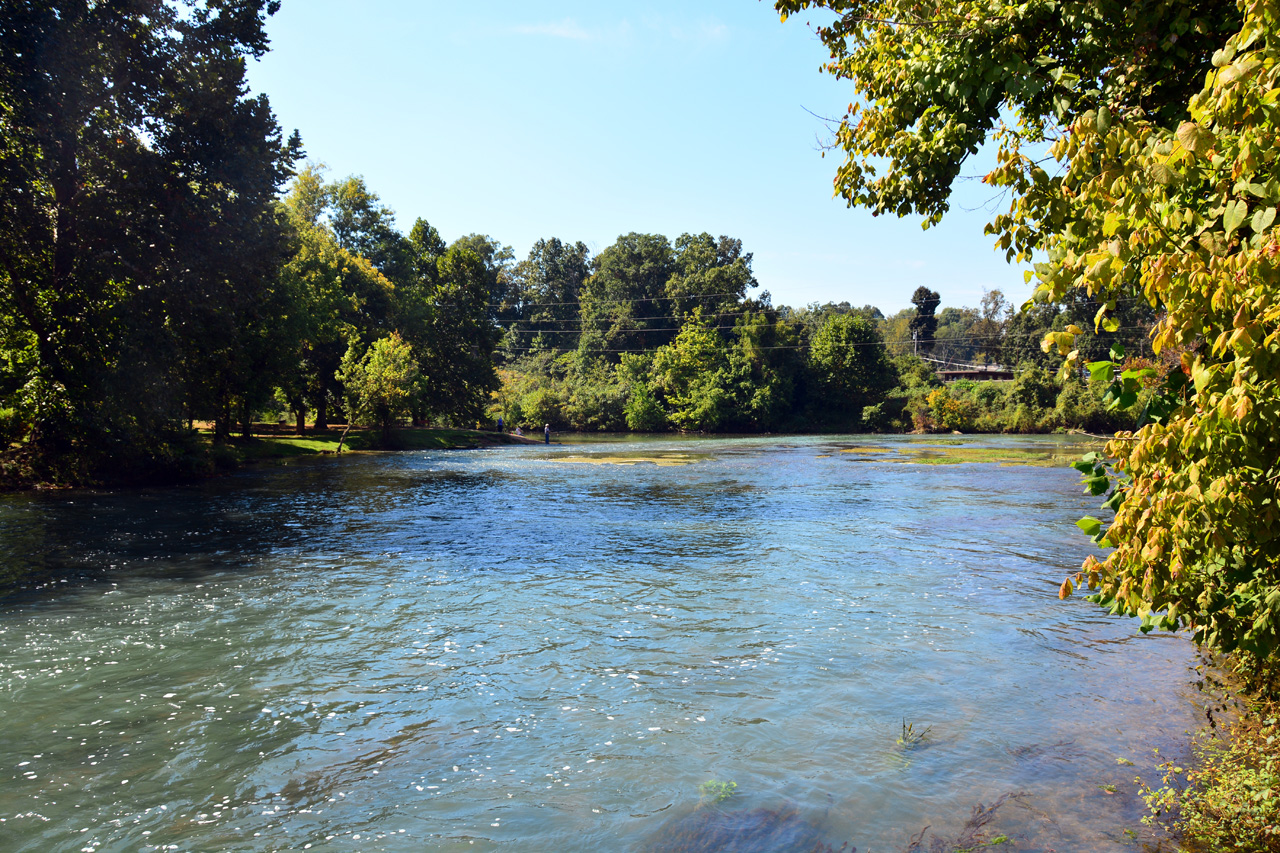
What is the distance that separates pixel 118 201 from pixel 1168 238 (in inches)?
1381

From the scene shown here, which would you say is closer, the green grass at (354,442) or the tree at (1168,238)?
the tree at (1168,238)

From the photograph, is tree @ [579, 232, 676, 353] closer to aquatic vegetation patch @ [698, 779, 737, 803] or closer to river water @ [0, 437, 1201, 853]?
river water @ [0, 437, 1201, 853]

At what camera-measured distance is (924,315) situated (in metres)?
134

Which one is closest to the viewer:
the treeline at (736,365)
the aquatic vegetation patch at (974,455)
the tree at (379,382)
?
the aquatic vegetation patch at (974,455)

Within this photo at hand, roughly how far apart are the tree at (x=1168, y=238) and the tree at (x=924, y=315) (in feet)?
434

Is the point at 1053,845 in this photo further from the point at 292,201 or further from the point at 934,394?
the point at 934,394

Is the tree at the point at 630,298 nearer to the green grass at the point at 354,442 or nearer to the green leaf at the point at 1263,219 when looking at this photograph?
the green grass at the point at 354,442

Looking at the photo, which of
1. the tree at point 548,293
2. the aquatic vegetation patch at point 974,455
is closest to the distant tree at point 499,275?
the tree at point 548,293

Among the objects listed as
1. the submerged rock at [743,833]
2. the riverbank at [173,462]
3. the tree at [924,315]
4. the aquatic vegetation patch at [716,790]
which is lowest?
the aquatic vegetation patch at [716,790]

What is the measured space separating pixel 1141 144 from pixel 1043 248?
2.12 m

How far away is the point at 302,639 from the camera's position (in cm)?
1119

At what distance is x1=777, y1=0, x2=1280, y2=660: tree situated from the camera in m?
3.46

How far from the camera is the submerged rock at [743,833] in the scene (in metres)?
5.78

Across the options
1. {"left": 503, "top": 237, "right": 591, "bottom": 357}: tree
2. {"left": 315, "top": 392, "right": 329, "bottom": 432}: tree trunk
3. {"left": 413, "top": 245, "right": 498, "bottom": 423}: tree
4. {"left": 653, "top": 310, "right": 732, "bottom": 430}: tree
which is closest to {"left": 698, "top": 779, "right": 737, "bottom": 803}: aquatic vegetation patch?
{"left": 315, "top": 392, "right": 329, "bottom": 432}: tree trunk
